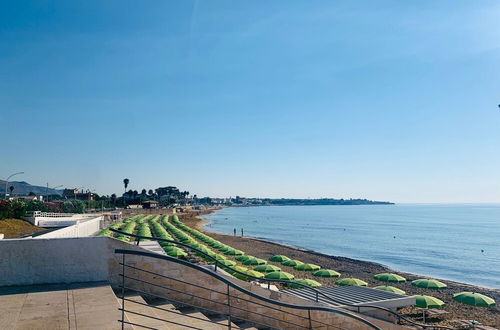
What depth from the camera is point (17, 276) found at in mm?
6172

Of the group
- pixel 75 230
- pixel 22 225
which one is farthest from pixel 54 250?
pixel 22 225

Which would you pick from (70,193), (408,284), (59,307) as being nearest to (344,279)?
(408,284)

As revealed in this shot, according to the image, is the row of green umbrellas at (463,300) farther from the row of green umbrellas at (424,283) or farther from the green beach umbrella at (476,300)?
the row of green umbrellas at (424,283)

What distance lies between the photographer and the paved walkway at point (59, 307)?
4.54 m

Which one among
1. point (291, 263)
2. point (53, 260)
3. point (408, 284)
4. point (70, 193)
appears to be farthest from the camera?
point (70, 193)

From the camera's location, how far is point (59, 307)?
5.14 m

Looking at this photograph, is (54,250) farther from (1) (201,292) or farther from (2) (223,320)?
(2) (223,320)

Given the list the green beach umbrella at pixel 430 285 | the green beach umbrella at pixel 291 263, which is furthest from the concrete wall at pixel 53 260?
the green beach umbrella at pixel 291 263

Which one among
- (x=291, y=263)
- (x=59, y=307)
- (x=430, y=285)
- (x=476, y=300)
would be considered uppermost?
→ (x=59, y=307)

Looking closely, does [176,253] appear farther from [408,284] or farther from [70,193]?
[70,193]

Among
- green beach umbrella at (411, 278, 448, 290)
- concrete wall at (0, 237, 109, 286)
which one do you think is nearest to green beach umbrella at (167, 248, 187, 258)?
green beach umbrella at (411, 278, 448, 290)

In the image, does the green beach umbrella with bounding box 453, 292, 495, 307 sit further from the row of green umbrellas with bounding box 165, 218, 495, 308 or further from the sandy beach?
the sandy beach

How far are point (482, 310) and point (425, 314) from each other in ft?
25.7

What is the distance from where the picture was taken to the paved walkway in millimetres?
4535
